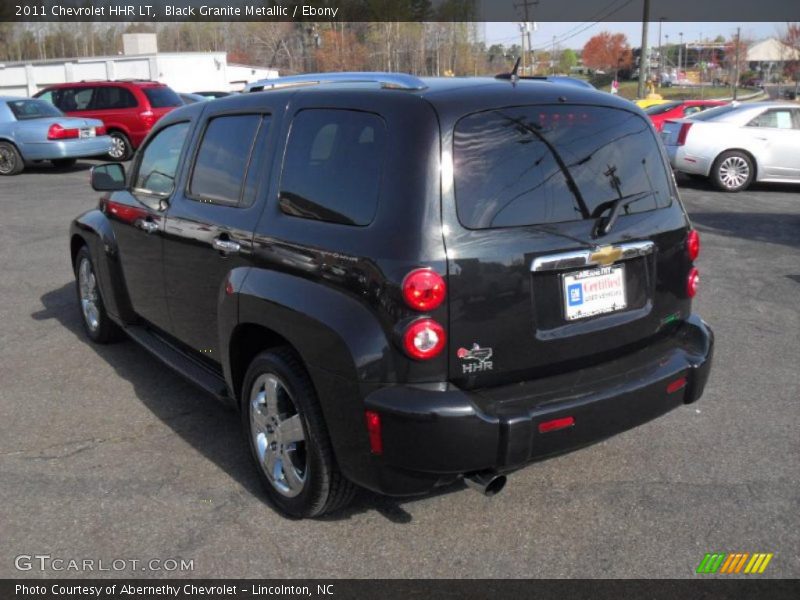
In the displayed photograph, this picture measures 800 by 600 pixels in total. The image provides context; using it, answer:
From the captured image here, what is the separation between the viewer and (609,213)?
3.35 m

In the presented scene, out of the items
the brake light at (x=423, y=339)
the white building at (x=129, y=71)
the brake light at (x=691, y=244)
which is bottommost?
the brake light at (x=423, y=339)

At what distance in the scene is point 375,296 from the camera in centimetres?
296

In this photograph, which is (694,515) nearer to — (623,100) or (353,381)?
(353,381)

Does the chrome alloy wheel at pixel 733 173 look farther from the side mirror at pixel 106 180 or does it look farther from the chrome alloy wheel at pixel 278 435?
the chrome alloy wheel at pixel 278 435

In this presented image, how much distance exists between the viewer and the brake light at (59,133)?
16.4 metres

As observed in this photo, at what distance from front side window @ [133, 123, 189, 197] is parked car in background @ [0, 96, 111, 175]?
1277cm

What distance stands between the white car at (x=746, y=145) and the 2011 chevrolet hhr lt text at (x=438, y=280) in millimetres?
10945

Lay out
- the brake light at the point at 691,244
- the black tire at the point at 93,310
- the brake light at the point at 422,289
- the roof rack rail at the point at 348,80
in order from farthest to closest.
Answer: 1. the black tire at the point at 93,310
2. the brake light at the point at 691,244
3. the roof rack rail at the point at 348,80
4. the brake light at the point at 422,289

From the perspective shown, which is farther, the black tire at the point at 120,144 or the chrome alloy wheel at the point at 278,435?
the black tire at the point at 120,144

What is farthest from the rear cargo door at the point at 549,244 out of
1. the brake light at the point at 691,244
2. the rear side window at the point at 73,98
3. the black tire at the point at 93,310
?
the rear side window at the point at 73,98

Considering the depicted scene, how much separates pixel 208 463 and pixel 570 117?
2.40 m

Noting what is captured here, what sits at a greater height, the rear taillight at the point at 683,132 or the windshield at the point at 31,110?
the windshield at the point at 31,110

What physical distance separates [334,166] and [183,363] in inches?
68.3

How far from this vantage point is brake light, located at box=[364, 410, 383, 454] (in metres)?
2.95
